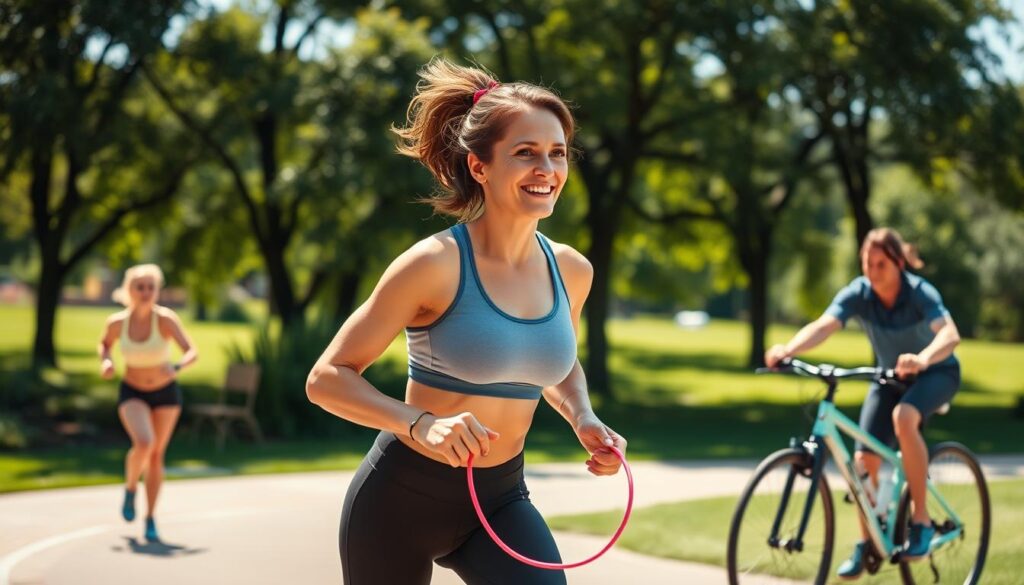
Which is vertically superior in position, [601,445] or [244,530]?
[601,445]

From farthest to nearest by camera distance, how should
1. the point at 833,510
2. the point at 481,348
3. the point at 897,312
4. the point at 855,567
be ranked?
the point at 897,312
the point at 855,567
the point at 833,510
the point at 481,348

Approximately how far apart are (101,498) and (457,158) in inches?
324

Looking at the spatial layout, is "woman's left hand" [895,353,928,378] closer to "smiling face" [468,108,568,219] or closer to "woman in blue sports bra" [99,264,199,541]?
"smiling face" [468,108,568,219]

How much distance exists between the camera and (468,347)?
3.21 meters

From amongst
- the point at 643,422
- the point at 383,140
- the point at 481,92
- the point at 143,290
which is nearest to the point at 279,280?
the point at 383,140

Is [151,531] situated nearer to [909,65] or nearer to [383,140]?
[383,140]

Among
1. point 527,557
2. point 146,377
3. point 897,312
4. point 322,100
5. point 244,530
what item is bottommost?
point 244,530

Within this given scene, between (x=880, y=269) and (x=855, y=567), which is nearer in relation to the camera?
(x=855, y=567)

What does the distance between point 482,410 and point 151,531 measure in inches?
233

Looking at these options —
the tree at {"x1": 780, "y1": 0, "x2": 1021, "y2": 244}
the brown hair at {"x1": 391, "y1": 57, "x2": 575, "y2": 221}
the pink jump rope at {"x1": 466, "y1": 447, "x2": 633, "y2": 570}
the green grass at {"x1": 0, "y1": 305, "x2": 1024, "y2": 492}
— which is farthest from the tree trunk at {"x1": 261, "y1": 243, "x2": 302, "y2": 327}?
the pink jump rope at {"x1": 466, "y1": 447, "x2": 633, "y2": 570}

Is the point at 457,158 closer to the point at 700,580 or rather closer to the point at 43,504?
the point at 700,580

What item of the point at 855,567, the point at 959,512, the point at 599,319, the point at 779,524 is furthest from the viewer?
the point at 599,319

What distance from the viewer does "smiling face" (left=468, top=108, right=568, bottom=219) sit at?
3320 millimetres

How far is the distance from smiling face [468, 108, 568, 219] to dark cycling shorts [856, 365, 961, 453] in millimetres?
3954
